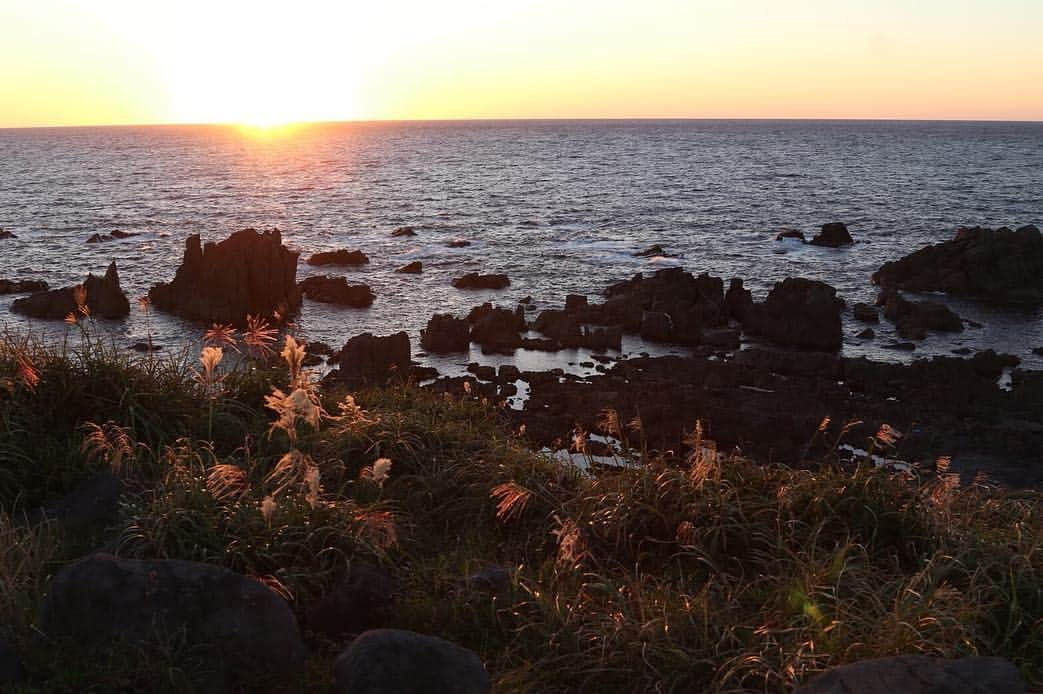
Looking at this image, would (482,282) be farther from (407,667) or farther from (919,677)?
(919,677)

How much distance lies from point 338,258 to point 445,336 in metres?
22.5

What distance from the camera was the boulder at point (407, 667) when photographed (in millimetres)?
4867

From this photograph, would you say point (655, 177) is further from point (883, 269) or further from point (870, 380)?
point (870, 380)

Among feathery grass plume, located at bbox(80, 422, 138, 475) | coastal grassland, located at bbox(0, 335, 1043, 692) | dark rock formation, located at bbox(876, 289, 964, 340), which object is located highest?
feathery grass plume, located at bbox(80, 422, 138, 475)

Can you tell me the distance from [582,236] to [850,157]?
106420 millimetres

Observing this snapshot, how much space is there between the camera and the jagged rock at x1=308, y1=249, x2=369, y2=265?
52.7 meters

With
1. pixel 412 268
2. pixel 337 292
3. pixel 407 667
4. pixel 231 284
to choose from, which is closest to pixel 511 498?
pixel 407 667

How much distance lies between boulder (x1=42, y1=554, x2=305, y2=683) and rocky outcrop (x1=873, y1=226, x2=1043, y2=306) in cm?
4359

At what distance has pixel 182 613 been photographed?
17.6 ft

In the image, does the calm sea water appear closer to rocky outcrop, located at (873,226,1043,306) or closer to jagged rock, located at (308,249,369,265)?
jagged rock, located at (308,249,369,265)

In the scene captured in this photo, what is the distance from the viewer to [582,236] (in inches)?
2505

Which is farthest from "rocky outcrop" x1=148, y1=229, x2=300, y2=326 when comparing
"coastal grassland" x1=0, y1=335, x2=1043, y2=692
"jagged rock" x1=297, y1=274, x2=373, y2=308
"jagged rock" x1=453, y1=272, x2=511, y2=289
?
"coastal grassland" x1=0, y1=335, x2=1043, y2=692

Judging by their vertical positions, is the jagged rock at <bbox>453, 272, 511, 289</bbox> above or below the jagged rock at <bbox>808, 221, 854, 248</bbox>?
below

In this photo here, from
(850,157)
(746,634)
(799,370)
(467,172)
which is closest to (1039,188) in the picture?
(850,157)
